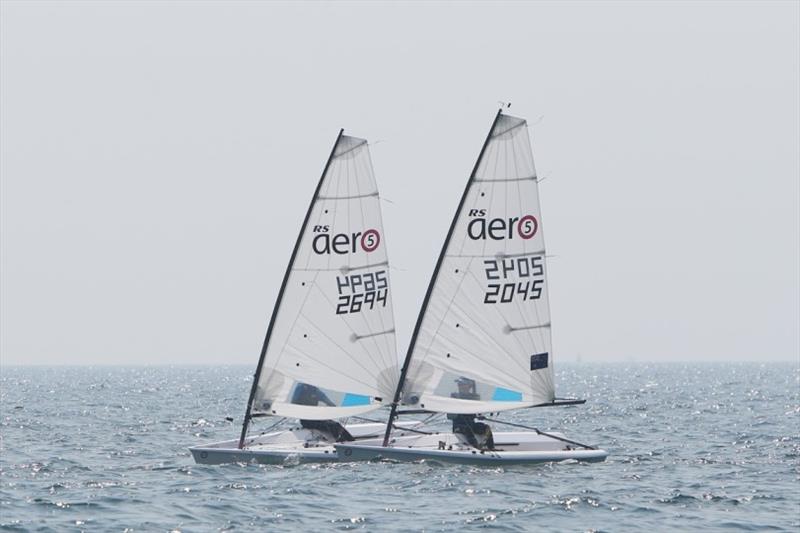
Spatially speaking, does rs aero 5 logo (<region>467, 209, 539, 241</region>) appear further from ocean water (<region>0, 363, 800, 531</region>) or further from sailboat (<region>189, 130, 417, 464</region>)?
ocean water (<region>0, 363, 800, 531</region>)

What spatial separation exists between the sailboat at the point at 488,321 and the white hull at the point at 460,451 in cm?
4

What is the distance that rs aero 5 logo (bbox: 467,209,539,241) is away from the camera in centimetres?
3856

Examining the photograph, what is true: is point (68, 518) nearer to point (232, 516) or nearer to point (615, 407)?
point (232, 516)

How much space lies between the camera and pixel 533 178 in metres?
38.5

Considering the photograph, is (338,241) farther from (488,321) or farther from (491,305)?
(488,321)

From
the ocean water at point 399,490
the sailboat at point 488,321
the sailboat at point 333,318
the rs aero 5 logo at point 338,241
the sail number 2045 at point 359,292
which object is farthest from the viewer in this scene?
the sail number 2045 at point 359,292

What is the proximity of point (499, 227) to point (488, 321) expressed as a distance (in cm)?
265

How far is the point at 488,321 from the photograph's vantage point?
3897 centimetres

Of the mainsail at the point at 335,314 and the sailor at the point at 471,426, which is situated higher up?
the mainsail at the point at 335,314

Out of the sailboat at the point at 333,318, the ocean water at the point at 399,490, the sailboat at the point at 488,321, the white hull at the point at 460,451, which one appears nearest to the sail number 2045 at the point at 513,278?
the sailboat at the point at 488,321

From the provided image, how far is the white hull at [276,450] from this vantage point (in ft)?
126

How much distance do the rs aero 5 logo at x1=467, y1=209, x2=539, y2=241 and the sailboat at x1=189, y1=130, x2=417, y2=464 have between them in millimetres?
3057

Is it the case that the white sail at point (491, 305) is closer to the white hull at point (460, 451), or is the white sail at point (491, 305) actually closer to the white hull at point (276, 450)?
the white hull at point (460, 451)

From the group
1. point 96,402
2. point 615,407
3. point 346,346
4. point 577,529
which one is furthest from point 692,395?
point 577,529
